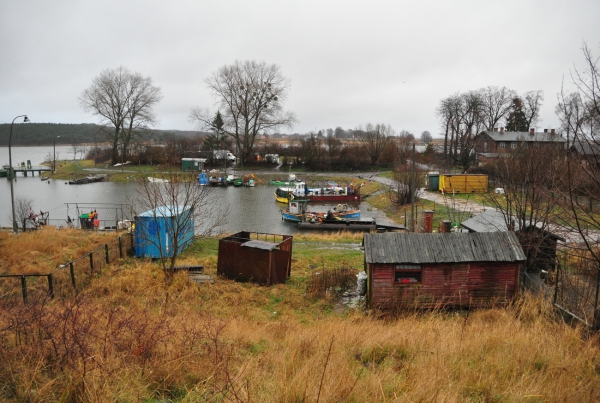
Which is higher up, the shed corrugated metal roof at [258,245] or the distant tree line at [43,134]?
the distant tree line at [43,134]

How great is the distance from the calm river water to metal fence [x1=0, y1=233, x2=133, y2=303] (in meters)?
8.46

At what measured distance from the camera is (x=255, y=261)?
42.7 feet

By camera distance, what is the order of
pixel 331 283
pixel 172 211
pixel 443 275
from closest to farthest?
pixel 443 275 < pixel 331 283 < pixel 172 211

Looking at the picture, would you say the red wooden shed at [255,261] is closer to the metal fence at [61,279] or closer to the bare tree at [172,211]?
the bare tree at [172,211]

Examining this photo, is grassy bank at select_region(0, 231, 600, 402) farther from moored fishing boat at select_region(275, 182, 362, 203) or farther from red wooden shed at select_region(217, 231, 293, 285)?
moored fishing boat at select_region(275, 182, 362, 203)

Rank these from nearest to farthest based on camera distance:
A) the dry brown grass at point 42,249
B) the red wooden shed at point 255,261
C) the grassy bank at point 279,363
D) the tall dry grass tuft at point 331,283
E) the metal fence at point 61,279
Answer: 1. the grassy bank at point 279,363
2. the metal fence at point 61,279
3. the tall dry grass tuft at point 331,283
4. the red wooden shed at point 255,261
5. the dry brown grass at point 42,249

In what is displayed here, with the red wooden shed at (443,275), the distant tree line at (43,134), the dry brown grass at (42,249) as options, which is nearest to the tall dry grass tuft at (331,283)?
the red wooden shed at (443,275)

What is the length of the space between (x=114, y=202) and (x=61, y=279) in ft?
98.5

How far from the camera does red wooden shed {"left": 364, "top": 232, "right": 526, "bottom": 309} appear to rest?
10.8 meters

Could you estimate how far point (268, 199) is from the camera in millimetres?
42531

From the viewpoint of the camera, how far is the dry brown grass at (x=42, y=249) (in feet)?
42.9

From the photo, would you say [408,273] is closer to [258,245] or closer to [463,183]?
[258,245]

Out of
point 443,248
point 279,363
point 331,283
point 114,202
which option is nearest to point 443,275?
point 443,248

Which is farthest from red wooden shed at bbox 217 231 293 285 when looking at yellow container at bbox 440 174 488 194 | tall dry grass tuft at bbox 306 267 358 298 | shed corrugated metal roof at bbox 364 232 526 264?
yellow container at bbox 440 174 488 194
